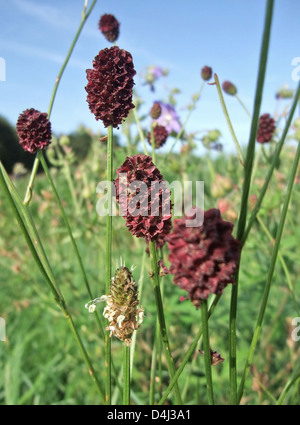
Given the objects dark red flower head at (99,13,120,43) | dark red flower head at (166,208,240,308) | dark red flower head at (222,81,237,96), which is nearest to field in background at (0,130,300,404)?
dark red flower head at (222,81,237,96)

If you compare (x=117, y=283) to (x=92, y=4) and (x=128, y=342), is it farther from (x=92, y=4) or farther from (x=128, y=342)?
(x=92, y=4)

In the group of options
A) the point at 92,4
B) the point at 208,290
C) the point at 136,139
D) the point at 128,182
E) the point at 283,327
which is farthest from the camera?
the point at 136,139

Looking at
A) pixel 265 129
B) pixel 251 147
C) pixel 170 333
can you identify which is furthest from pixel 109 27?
pixel 170 333

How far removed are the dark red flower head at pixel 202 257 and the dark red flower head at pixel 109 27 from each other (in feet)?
2.02

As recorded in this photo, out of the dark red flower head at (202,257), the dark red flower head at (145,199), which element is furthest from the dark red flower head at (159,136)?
the dark red flower head at (202,257)

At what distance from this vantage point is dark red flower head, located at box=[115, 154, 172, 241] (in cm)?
46

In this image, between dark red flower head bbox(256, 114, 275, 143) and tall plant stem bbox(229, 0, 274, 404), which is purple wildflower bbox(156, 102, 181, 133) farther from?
tall plant stem bbox(229, 0, 274, 404)

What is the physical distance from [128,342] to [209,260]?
0.60ft

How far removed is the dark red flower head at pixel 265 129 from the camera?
1042 mm

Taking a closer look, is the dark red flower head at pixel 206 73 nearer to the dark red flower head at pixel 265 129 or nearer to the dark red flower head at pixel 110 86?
the dark red flower head at pixel 265 129

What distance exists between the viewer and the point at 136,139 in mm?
1498

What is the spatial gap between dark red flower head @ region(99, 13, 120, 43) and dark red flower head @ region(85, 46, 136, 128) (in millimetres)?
371

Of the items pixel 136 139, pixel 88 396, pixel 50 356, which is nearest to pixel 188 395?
pixel 88 396
